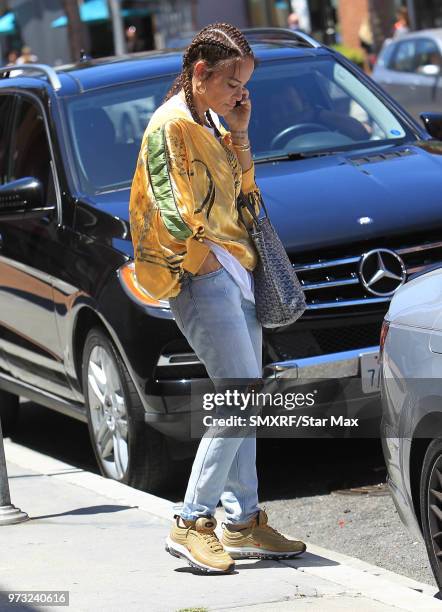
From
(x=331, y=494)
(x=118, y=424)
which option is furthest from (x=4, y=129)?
(x=331, y=494)

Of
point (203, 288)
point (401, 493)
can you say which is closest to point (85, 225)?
point (203, 288)

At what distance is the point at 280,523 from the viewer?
596 centimetres

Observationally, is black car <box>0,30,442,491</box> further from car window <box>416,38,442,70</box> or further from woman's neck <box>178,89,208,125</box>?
car window <box>416,38,442,70</box>

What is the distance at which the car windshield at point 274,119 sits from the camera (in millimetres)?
7039

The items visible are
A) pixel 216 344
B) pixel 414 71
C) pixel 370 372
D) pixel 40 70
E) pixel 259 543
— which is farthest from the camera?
pixel 414 71

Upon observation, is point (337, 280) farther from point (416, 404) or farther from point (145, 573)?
point (145, 573)

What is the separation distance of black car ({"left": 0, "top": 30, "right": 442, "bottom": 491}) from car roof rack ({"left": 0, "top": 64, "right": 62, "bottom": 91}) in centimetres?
1

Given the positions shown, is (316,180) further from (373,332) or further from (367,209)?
(373,332)

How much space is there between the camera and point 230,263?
15.3 ft

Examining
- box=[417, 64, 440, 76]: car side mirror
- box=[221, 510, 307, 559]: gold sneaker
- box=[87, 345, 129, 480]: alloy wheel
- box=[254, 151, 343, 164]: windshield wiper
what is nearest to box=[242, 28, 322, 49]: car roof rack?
box=[254, 151, 343, 164]: windshield wiper

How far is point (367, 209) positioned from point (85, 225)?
4.27 ft

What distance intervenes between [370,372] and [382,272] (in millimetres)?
430

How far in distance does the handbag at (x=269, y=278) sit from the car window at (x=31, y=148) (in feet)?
7.60

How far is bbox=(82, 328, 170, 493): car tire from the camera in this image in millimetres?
6137
